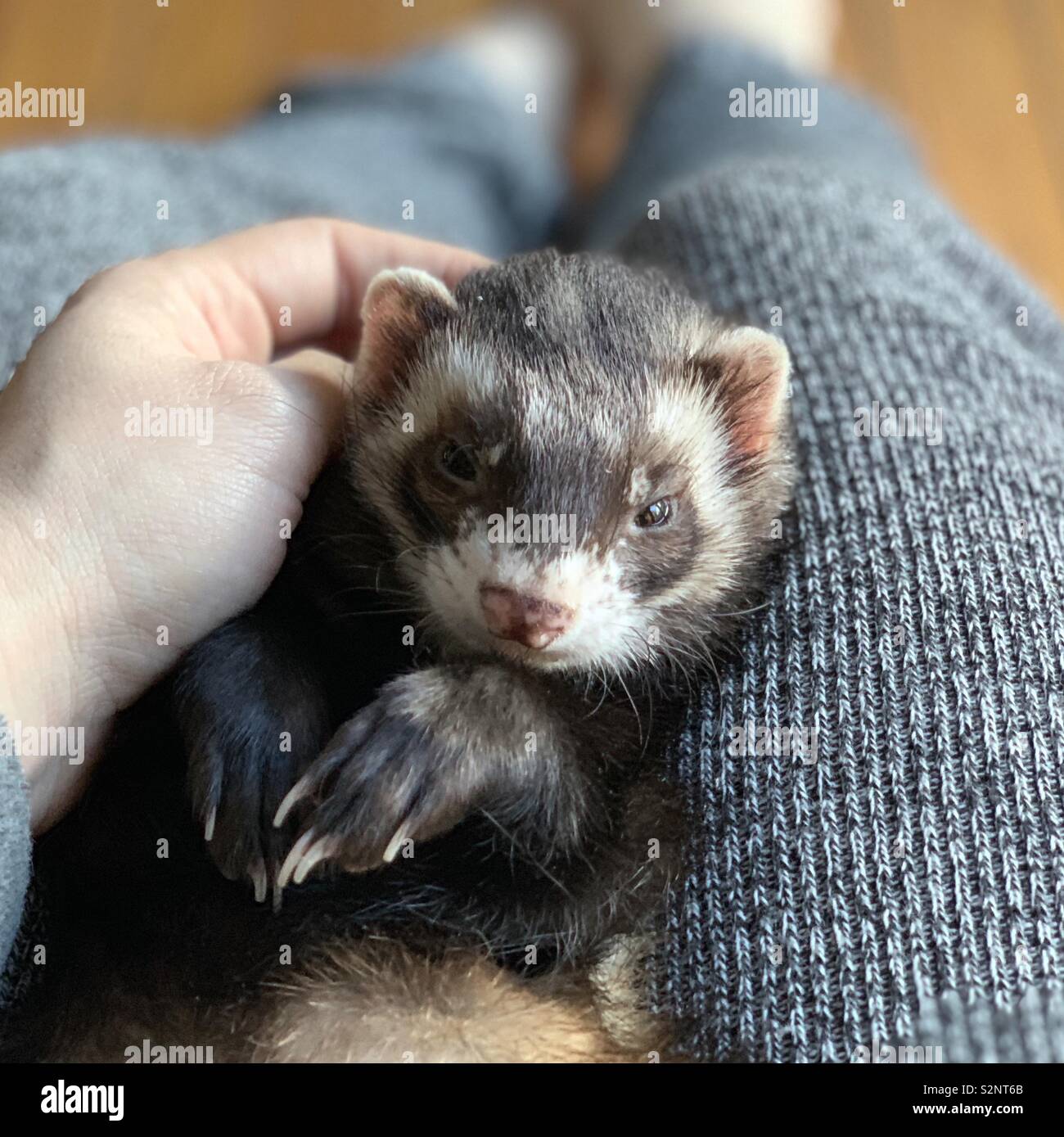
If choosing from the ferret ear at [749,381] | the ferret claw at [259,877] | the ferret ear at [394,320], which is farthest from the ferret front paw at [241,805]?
the ferret ear at [749,381]

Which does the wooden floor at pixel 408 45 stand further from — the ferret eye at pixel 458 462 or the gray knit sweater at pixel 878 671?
the ferret eye at pixel 458 462

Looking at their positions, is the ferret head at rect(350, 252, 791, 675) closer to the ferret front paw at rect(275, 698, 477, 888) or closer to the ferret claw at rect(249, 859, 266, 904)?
the ferret front paw at rect(275, 698, 477, 888)

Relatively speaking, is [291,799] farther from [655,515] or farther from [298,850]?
[655,515]

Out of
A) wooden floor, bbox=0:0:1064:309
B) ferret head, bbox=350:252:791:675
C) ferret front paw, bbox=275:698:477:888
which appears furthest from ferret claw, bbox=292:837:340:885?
wooden floor, bbox=0:0:1064:309

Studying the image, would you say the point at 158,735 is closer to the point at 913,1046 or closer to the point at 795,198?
the point at 913,1046

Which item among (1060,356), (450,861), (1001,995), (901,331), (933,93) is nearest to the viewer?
(1001,995)

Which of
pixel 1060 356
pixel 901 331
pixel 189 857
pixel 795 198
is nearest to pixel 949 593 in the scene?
pixel 901 331
